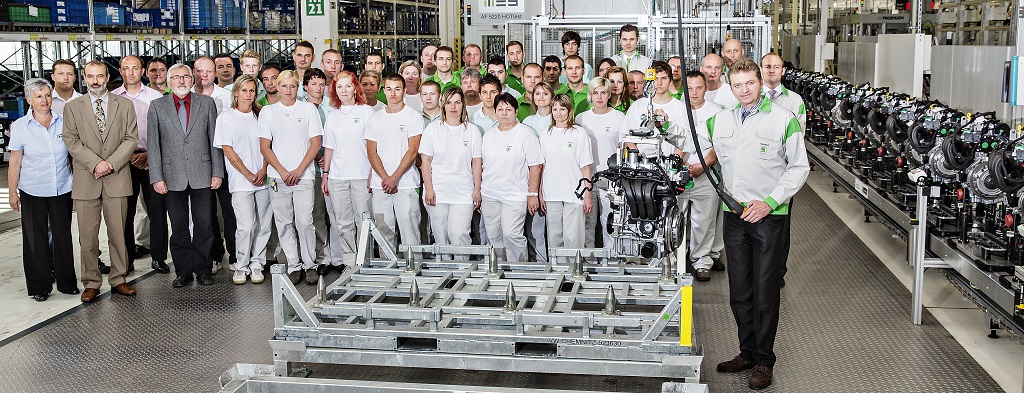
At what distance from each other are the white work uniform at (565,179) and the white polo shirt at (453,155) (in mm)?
436

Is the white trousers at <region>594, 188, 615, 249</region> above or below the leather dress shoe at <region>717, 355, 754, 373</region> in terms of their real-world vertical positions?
above

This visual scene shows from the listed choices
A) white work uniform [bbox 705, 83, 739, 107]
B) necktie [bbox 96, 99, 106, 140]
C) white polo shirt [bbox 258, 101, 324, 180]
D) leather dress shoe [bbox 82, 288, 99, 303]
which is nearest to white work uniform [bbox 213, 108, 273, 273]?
white polo shirt [bbox 258, 101, 324, 180]

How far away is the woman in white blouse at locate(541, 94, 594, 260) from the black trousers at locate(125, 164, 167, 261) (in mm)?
2496

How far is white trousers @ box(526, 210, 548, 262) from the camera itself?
6480mm

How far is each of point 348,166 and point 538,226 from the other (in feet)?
4.17

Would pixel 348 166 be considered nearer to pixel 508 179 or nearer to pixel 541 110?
pixel 508 179

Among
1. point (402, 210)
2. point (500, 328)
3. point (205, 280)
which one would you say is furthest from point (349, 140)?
point (500, 328)

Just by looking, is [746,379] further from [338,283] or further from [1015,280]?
[338,283]

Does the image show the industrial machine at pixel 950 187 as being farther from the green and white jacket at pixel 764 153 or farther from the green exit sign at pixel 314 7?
the green exit sign at pixel 314 7

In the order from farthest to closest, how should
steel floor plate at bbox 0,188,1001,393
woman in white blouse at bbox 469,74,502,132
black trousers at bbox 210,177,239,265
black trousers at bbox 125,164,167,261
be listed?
black trousers at bbox 210,177,239,265, black trousers at bbox 125,164,167,261, woman in white blouse at bbox 469,74,502,132, steel floor plate at bbox 0,188,1001,393

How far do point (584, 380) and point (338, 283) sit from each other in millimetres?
1382

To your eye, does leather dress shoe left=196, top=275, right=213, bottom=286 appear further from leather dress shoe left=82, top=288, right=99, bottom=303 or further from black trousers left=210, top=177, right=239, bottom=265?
leather dress shoe left=82, top=288, right=99, bottom=303

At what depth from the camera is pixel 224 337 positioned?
5.34 m

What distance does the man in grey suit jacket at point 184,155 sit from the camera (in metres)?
6.06
